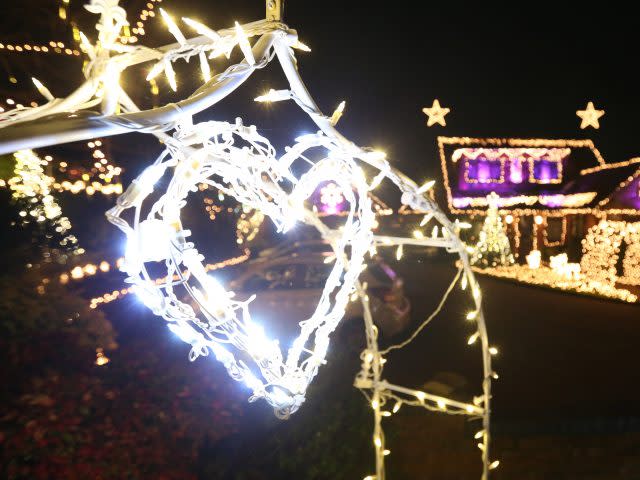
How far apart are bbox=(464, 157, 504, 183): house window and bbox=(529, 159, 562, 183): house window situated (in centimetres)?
184

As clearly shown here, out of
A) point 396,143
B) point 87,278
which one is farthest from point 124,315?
point 396,143

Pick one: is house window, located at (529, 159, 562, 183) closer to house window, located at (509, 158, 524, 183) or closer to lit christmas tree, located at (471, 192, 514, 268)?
house window, located at (509, 158, 524, 183)

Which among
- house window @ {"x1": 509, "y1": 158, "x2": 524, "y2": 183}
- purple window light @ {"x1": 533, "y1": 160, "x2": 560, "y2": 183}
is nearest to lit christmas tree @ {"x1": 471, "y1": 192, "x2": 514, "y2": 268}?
house window @ {"x1": 509, "y1": 158, "x2": 524, "y2": 183}

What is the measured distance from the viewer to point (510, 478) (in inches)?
176

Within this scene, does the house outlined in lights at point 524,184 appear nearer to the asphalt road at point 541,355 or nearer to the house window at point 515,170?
the house window at point 515,170

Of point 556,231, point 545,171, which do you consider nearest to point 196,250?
point 556,231

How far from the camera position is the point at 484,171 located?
68.2 ft

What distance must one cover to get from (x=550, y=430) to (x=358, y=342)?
3147 millimetres

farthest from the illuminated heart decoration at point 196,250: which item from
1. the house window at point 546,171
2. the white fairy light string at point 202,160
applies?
the house window at point 546,171

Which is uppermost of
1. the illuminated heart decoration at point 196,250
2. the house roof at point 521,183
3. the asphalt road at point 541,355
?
the house roof at point 521,183

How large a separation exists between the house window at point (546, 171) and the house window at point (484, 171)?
1839mm

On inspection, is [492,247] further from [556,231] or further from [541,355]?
[541,355]

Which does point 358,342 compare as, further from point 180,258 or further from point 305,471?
point 180,258

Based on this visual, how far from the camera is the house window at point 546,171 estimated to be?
69.1 ft
